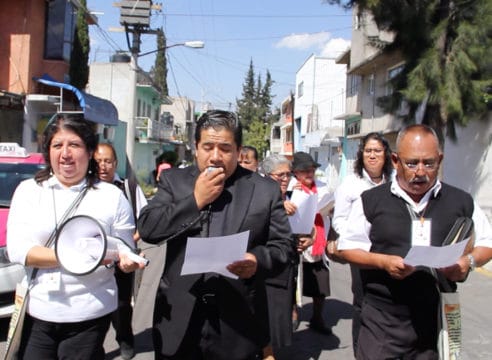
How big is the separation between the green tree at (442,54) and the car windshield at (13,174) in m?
8.81

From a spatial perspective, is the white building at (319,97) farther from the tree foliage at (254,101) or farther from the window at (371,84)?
the tree foliage at (254,101)

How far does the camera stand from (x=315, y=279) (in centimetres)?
548

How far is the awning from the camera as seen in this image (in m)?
17.5

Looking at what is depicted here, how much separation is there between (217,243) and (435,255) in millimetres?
993

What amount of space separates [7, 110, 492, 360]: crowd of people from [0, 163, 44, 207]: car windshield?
159 inches

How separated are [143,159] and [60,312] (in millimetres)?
36433

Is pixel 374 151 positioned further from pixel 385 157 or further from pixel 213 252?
pixel 213 252

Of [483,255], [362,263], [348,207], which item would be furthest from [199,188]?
[348,207]

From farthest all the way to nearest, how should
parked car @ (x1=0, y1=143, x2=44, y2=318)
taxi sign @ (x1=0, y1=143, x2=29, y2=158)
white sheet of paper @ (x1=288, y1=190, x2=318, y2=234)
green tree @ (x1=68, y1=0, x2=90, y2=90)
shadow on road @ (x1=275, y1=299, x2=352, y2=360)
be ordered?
green tree @ (x1=68, y1=0, x2=90, y2=90)
taxi sign @ (x1=0, y1=143, x2=29, y2=158)
parked car @ (x1=0, y1=143, x2=44, y2=318)
shadow on road @ (x1=275, y1=299, x2=352, y2=360)
white sheet of paper @ (x1=288, y1=190, x2=318, y2=234)

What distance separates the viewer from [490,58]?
480 inches

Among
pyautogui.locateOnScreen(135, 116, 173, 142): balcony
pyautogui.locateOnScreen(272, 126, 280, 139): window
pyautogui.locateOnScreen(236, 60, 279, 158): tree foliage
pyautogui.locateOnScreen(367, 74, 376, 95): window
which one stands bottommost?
pyautogui.locateOnScreen(135, 116, 173, 142): balcony

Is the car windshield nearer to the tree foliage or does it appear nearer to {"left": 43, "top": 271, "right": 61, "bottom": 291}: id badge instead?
{"left": 43, "top": 271, "right": 61, "bottom": 291}: id badge

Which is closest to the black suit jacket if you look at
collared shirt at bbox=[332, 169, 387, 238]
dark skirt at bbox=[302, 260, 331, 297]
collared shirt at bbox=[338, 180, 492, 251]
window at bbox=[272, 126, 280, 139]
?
collared shirt at bbox=[338, 180, 492, 251]

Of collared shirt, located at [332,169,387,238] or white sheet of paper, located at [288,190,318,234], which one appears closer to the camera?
collared shirt, located at [332,169,387,238]
